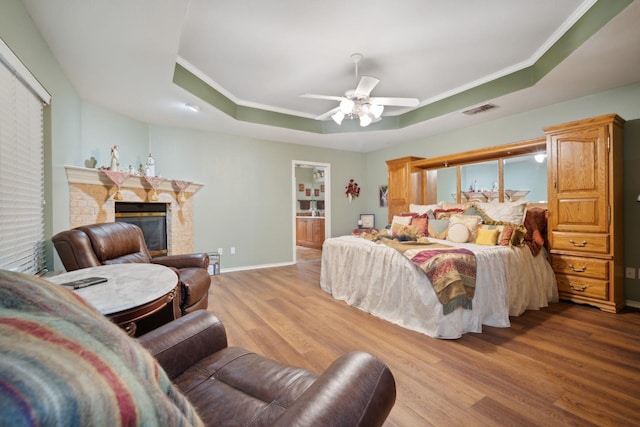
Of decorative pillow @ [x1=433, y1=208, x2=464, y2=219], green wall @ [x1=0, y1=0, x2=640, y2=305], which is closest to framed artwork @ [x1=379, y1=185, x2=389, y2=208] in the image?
green wall @ [x1=0, y1=0, x2=640, y2=305]

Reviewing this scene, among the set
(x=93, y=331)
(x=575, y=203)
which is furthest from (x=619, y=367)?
(x=93, y=331)

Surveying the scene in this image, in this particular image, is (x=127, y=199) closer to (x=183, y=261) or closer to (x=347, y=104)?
(x=183, y=261)

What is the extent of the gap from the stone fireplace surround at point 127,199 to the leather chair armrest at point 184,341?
8.50 feet

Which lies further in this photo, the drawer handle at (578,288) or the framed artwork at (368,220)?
the framed artwork at (368,220)

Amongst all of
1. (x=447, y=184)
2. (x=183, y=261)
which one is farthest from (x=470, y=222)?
(x=183, y=261)

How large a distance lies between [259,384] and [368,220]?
540 centimetres

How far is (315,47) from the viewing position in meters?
2.76

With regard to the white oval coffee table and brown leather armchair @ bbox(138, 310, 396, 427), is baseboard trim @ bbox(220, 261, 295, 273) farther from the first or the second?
brown leather armchair @ bbox(138, 310, 396, 427)

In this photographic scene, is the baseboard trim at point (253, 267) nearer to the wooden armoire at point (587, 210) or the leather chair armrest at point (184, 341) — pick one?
the leather chair armrest at point (184, 341)

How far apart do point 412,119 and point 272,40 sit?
2.67 meters

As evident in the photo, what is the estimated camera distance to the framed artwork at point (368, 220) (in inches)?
245

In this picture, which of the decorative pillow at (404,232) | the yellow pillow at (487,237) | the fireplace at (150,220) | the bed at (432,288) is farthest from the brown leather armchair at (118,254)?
the yellow pillow at (487,237)

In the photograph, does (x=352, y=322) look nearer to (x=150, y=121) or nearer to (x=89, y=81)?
(x=89, y=81)

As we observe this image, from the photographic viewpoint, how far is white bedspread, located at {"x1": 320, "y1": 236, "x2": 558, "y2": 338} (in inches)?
93.0
